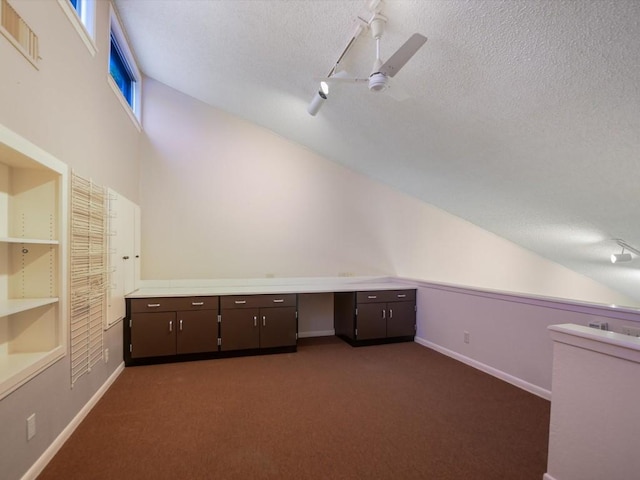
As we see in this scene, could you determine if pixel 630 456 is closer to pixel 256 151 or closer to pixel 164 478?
pixel 164 478

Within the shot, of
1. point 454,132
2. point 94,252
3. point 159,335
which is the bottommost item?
point 159,335

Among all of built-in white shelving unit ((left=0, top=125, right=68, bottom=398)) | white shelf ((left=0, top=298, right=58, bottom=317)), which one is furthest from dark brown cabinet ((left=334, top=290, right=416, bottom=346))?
white shelf ((left=0, top=298, right=58, bottom=317))

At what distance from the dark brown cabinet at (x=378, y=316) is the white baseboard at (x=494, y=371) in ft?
1.21

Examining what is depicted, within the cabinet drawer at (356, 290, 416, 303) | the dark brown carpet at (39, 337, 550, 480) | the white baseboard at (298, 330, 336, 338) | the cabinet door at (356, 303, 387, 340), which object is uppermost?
the cabinet drawer at (356, 290, 416, 303)

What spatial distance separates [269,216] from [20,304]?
3.23 m

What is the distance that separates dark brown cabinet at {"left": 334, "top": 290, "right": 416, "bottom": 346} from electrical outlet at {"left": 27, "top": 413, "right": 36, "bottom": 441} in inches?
131

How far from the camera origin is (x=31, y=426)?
1831 mm

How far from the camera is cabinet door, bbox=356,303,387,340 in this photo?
4.39m

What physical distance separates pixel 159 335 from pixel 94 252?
1.40 metres

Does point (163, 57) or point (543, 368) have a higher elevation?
point (163, 57)

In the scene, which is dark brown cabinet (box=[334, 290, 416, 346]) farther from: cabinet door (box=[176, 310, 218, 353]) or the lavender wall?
cabinet door (box=[176, 310, 218, 353])

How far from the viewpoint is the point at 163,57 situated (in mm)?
3826

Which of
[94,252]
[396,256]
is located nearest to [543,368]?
[396,256]

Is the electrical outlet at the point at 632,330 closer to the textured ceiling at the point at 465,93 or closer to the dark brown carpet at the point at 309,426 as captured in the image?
the dark brown carpet at the point at 309,426
